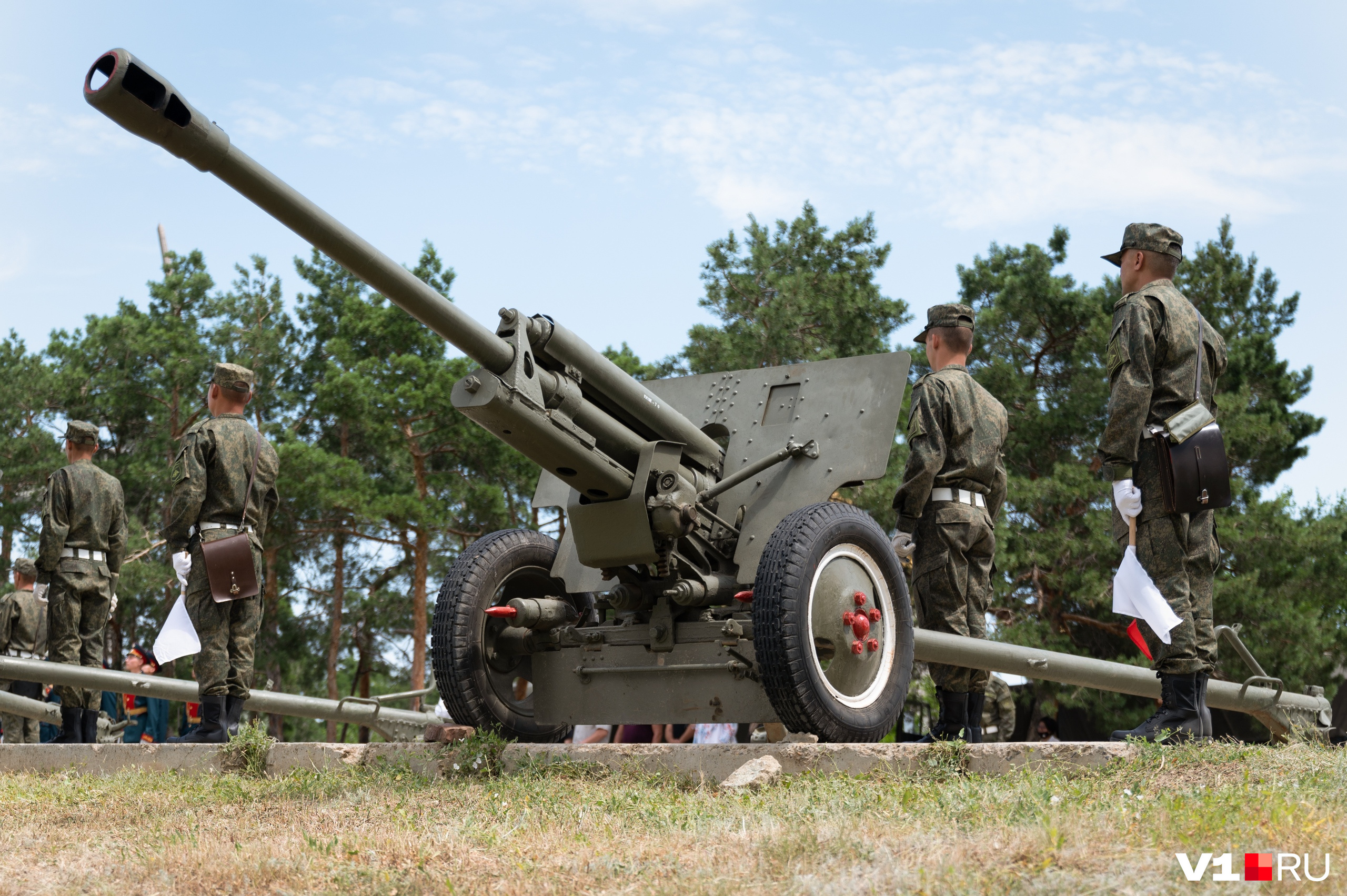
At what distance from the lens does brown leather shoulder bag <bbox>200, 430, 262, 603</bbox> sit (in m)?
6.73

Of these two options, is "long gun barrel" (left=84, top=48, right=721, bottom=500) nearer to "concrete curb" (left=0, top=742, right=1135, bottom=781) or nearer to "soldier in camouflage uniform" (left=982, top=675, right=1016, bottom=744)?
"concrete curb" (left=0, top=742, right=1135, bottom=781)

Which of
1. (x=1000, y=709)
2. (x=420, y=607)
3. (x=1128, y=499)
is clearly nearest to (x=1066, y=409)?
(x=1000, y=709)

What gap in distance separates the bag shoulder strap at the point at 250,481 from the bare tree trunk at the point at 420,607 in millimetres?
13583

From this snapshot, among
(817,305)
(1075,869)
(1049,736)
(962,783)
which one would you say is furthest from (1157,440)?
(817,305)

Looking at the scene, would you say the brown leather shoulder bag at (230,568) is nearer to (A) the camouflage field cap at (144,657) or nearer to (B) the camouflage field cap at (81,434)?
(B) the camouflage field cap at (81,434)

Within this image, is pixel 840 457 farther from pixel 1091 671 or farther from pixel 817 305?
pixel 817 305

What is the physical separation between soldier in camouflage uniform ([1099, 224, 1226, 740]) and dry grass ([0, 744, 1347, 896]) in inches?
18.8

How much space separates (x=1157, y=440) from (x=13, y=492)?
909 inches

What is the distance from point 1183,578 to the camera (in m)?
5.07

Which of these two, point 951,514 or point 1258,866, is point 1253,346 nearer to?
point 951,514

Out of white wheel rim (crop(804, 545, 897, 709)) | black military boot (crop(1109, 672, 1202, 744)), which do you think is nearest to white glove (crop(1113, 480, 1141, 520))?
black military boot (crop(1109, 672, 1202, 744))

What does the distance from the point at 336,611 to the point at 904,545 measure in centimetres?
1883

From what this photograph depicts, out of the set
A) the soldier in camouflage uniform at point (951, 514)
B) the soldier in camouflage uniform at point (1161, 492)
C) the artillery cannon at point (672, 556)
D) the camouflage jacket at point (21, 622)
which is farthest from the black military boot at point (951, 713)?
the camouflage jacket at point (21, 622)

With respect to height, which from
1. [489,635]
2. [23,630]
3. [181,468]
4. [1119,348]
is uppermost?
[1119,348]
